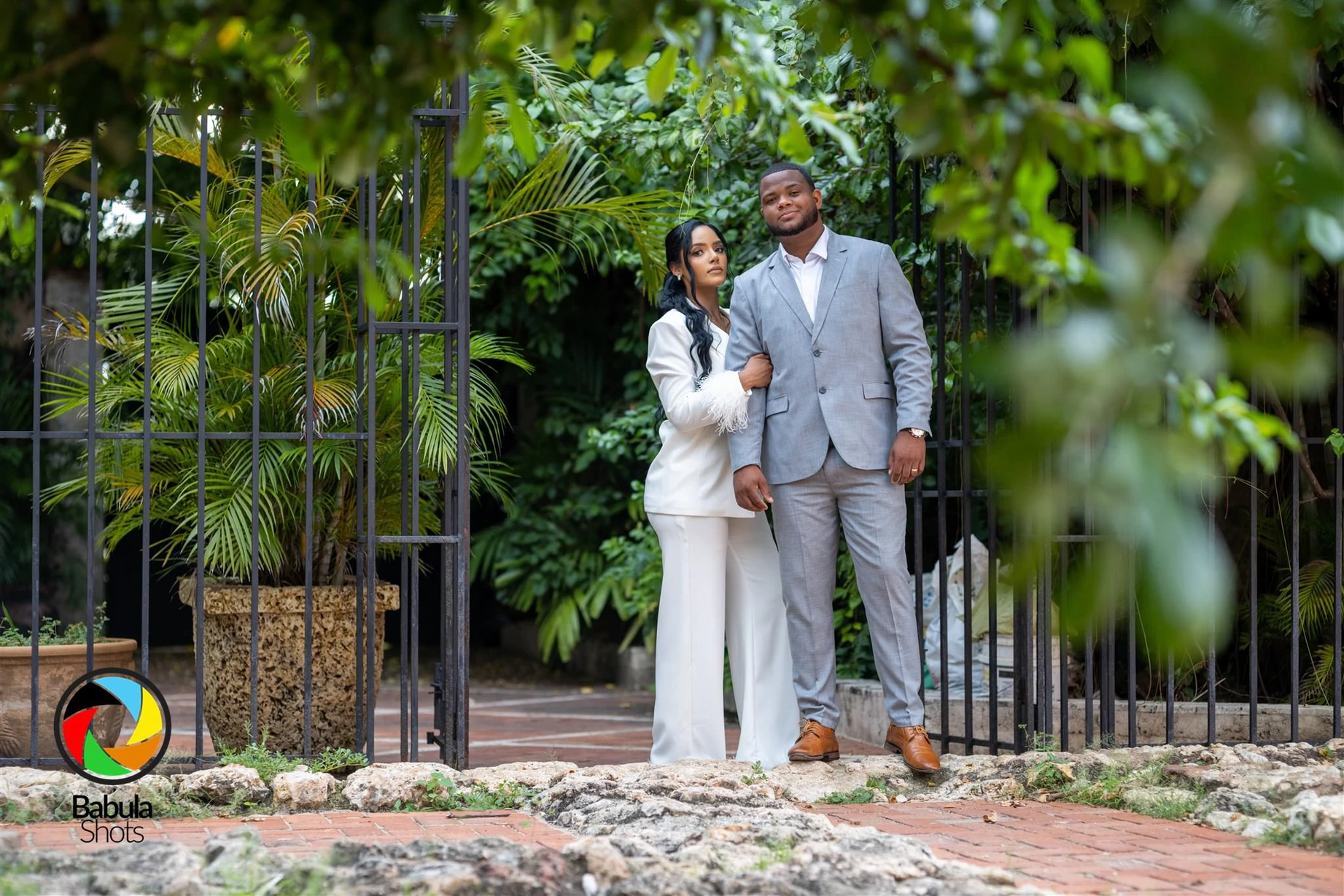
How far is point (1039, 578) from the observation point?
4.64m

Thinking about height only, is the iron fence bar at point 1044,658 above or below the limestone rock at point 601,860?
above

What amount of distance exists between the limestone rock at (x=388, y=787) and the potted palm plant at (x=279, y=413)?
575 millimetres

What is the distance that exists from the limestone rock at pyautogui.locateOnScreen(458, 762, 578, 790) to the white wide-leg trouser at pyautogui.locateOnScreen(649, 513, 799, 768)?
1.70ft

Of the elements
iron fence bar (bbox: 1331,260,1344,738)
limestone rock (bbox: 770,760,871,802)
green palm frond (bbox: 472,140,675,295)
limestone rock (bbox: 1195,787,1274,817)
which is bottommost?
limestone rock (bbox: 770,760,871,802)

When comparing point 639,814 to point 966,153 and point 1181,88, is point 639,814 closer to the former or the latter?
point 966,153

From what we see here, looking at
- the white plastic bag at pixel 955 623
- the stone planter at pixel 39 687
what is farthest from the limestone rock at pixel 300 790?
the white plastic bag at pixel 955 623

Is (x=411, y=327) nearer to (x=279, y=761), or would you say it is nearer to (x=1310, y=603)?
(x=279, y=761)

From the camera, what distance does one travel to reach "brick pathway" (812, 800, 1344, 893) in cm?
296

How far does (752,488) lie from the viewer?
4.42 meters

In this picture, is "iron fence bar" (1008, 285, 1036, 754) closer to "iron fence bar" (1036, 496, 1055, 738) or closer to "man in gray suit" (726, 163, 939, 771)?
"iron fence bar" (1036, 496, 1055, 738)

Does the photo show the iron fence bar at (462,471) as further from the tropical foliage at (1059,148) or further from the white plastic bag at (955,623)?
the white plastic bag at (955,623)

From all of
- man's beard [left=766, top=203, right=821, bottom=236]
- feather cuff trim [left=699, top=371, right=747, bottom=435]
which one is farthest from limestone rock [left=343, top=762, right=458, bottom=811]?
man's beard [left=766, top=203, right=821, bottom=236]

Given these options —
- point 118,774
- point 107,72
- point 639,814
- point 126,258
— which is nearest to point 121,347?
point 118,774

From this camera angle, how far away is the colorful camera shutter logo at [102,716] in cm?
387
